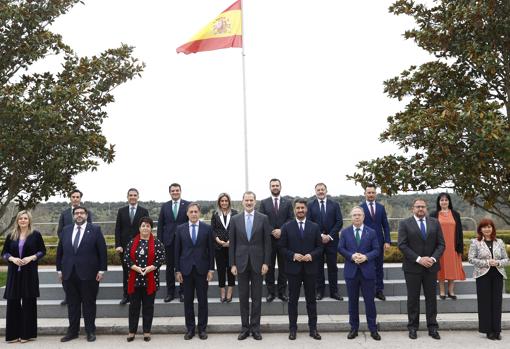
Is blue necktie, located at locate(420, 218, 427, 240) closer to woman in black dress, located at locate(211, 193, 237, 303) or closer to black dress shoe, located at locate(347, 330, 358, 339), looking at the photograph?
black dress shoe, located at locate(347, 330, 358, 339)

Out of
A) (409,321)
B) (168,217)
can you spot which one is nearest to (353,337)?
→ (409,321)

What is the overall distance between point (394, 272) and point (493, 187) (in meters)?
2.66

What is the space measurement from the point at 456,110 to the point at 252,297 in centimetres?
482

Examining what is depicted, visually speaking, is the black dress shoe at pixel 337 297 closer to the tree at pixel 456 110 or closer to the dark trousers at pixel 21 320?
the tree at pixel 456 110

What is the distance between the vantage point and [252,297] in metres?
7.33

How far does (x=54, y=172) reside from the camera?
11156mm

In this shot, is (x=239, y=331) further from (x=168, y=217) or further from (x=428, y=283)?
(x=428, y=283)

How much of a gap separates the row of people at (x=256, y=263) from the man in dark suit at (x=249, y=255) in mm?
13

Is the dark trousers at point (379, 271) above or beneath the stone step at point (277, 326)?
above

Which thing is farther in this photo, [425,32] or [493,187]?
[425,32]

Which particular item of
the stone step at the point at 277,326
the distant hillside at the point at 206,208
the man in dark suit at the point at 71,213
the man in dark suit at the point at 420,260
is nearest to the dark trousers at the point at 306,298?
the stone step at the point at 277,326

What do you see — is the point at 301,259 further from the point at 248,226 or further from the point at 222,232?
the point at 222,232

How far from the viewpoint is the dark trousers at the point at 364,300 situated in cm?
717

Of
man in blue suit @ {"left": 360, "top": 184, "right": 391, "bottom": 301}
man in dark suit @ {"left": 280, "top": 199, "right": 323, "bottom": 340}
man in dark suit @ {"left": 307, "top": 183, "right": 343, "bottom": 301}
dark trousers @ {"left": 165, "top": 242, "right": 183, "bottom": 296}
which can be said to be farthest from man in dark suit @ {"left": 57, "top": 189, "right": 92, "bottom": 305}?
man in blue suit @ {"left": 360, "top": 184, "right": 391, "bottom": 301}
